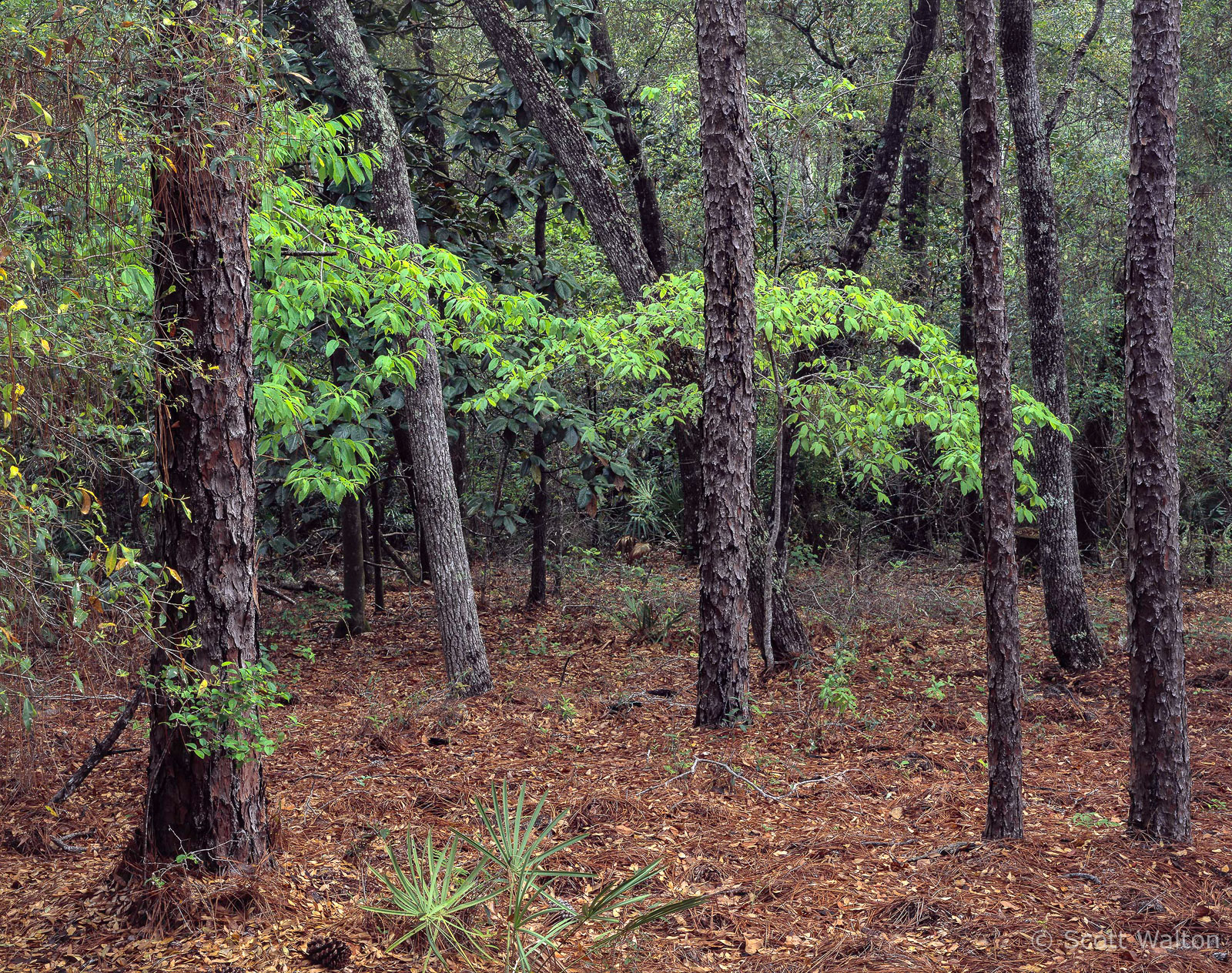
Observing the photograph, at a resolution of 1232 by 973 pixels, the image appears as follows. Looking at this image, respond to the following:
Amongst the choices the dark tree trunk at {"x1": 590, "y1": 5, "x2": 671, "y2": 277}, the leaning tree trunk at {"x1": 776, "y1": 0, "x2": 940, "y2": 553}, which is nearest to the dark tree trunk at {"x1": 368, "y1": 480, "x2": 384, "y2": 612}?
the dark tree trunk at {"x1": 590, "y1": 5, "x2": 671, "y2": 277}

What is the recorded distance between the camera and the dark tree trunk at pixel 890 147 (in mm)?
10805

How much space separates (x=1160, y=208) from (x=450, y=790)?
4.91 meters

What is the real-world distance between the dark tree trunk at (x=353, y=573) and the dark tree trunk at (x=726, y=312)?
4.36 m

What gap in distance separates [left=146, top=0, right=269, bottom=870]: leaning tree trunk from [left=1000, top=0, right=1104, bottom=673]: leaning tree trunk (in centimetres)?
712

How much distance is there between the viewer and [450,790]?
18.4 feet

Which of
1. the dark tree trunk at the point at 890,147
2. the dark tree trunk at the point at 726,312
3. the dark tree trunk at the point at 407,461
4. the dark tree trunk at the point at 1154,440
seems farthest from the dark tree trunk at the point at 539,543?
the dark tree trunk at the point at 1154,440

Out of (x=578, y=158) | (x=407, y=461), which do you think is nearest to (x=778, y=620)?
(x=578, y=158)

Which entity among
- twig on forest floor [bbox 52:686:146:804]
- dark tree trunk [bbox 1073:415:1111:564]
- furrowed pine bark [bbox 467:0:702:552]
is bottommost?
twig on forest floor [bbox 52:686:146:804]

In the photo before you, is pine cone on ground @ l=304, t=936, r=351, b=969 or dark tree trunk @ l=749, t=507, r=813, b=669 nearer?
pine cone on ground @ l=304, t=936, r=351, b=969

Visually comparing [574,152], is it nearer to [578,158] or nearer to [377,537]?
[578,158]

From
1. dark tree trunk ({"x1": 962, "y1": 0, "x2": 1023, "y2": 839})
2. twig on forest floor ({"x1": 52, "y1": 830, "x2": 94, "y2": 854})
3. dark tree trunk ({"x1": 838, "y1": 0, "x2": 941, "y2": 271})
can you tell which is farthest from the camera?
dark tree trunk ({"x1": 838, "y1": 0, "x2": 941, "y2": 271})

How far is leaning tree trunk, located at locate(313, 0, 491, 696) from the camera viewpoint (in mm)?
7492

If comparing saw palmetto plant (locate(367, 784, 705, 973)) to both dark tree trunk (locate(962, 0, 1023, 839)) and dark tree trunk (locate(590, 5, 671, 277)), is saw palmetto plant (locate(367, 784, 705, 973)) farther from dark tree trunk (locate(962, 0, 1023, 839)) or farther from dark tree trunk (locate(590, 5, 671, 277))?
dark tree trunk (locate(590, 5, 671, 277))

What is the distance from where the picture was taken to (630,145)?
11766 mm
